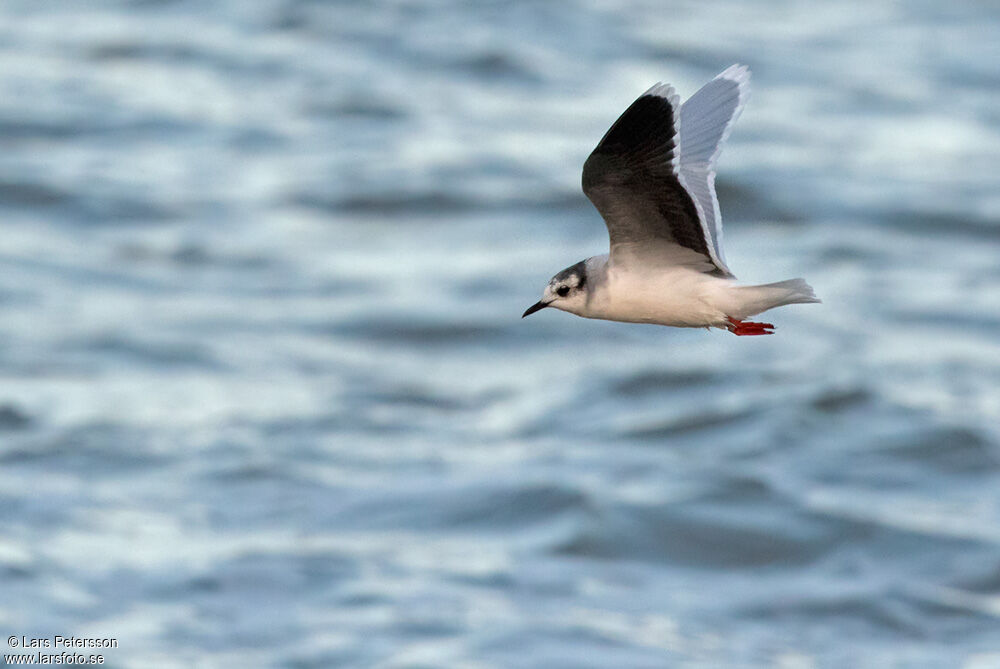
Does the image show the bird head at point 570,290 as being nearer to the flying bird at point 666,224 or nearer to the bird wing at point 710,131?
the flying bird at point 666,224

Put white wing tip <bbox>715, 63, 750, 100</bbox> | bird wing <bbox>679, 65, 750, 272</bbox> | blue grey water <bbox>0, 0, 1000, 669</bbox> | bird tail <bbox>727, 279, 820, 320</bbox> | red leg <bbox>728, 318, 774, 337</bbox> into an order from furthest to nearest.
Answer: blue grey water <bbox>0, 0, 1000, 669</bbox> → red leg <bbox>728, 318, 774, 337</bbox> → white wing tip <bbox>715, 63, 750, 100</bbox> → bird wing <bbox>679, 65, 750, 272</bbox> → bird tail <bbox>727, 279, 820, 320</bbox>

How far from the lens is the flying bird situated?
8.02m

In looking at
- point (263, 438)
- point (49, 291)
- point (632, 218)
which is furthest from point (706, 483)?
point (632, 218)

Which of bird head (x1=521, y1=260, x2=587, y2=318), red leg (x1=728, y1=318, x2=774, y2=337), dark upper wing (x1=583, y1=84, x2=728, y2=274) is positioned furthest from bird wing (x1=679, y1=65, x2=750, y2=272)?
bird head (x1=521, y1=260, x2=587, y2=318)

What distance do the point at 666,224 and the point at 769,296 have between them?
0.58 meters

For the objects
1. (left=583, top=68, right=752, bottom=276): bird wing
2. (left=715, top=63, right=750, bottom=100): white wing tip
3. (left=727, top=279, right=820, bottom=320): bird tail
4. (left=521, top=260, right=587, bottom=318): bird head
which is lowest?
(left=727, top=279, right=820, bottom=320): bird tail

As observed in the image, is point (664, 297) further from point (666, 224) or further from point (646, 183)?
point (646, 183)

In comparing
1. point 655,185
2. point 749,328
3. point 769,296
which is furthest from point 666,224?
point 749,328

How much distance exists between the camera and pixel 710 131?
28.3 ft

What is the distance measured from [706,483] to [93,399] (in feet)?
39.3

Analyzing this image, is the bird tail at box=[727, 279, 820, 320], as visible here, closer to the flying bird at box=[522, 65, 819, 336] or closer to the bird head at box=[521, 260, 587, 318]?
the flying bird at box=[522, 65, 819, 336]

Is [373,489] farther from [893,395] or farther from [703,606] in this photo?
[893,395]

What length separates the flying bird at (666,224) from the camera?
8.02 meters

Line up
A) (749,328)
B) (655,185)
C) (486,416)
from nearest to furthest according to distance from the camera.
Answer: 1. (655,185)
2. (749,328)
3. (486,416)
